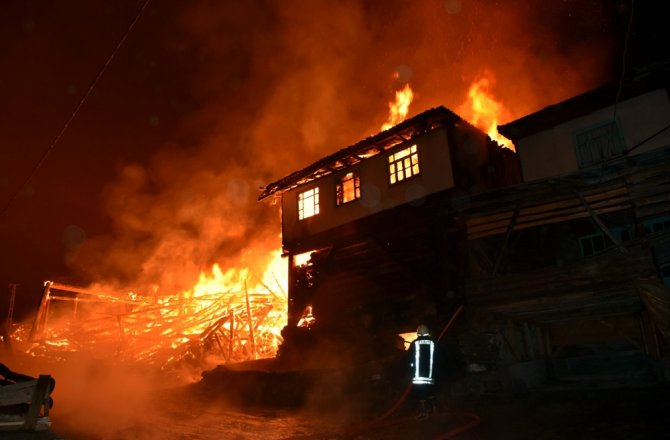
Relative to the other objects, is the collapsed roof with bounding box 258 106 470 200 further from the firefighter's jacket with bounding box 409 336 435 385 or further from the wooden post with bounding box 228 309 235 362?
the firefighter's jacket with bounding box 409 336 435 385

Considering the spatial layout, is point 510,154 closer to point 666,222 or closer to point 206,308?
point 666,222

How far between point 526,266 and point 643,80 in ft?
21.4

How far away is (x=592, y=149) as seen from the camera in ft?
45.9

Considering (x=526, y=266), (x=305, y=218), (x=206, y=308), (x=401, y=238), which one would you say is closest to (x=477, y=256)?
(x=526, y=266)

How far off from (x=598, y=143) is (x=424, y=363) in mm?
9860

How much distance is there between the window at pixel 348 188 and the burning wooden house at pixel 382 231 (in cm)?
5

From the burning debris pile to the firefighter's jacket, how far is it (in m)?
14.4

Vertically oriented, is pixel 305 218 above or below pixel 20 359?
above

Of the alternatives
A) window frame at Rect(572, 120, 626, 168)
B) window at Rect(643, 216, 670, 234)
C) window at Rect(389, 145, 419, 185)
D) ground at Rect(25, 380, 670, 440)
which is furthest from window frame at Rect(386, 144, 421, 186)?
ground at Rect(25, 380, 670, 440)

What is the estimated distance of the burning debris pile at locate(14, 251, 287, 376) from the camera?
2169 centimetres

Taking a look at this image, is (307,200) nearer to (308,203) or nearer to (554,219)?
(308,203)

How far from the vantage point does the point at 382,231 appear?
55.7 feet

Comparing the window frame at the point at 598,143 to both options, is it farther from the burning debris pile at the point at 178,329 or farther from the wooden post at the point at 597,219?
the burning debris pile at the point at 178,329

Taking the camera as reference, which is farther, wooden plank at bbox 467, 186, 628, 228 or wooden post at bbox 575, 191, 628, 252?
wooden plank at bbox 467, 186, 628, 228
